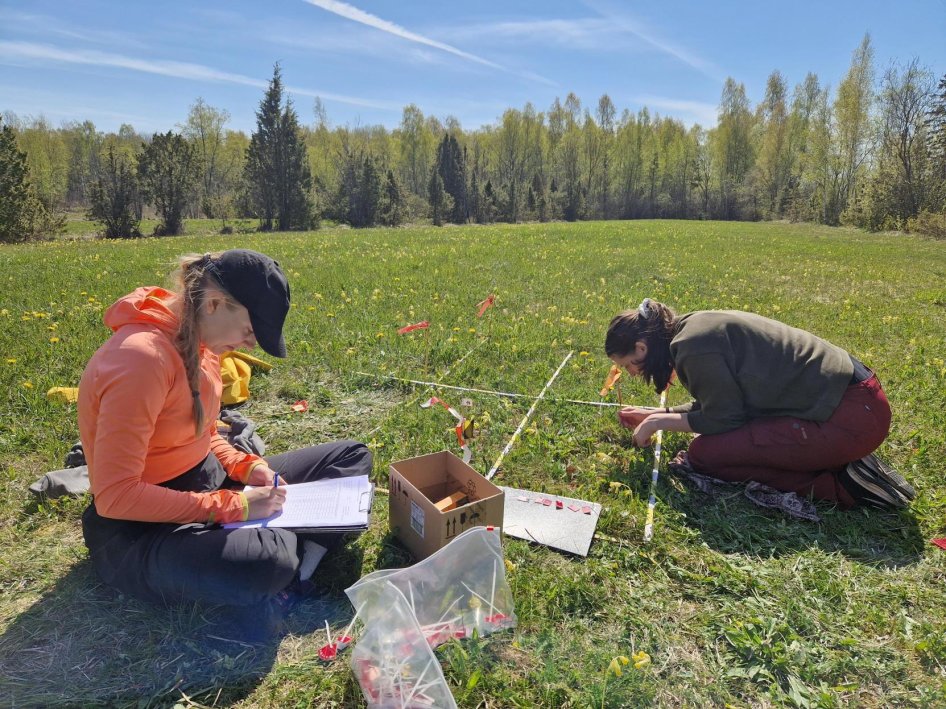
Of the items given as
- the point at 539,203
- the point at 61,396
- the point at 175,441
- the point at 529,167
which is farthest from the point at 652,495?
the point at 529,167

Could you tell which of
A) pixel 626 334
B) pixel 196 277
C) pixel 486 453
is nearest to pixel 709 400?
pixel 626 334

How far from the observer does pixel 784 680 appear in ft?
7.81

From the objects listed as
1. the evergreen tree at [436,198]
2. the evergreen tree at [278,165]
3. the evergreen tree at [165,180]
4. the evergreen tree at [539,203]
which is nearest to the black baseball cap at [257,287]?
the evergreen tree at [165,180]

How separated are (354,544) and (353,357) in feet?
10.5

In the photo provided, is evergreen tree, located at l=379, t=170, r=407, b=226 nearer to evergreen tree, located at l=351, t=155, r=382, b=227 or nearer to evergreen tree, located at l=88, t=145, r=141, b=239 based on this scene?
evergreen tree, located at l=351, t=155, r=382, b=227

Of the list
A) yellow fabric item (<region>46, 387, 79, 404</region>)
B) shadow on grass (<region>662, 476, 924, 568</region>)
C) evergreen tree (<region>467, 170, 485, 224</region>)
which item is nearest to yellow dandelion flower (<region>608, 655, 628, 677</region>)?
shadow on grass (<region>662, 476, 924, 568</region>)

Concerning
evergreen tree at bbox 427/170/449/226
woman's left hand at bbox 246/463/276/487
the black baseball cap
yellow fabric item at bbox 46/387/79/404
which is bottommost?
yellow fabric item at bbox 46/387/79/404

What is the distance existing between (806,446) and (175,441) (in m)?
3.59

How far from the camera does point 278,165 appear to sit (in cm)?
3831

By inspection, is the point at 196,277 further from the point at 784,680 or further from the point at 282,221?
the point at 282,221

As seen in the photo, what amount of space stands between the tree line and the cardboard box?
3064 cm

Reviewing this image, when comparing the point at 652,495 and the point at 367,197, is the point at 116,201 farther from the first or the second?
the point at 652,495

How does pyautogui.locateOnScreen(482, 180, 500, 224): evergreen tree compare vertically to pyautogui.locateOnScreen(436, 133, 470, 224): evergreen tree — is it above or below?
below

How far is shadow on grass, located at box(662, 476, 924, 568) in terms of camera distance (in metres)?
3.25
